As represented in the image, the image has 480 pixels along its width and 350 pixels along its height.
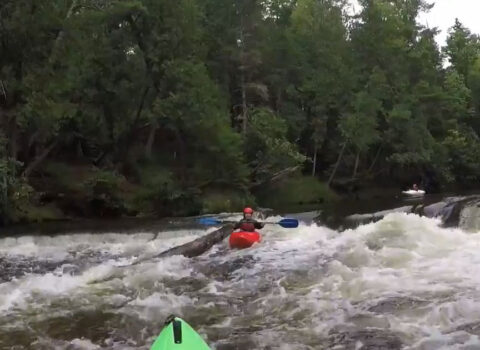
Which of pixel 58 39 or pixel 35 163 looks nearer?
pixel 58 39

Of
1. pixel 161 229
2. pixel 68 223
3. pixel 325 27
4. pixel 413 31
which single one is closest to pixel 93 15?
pixel 68 223

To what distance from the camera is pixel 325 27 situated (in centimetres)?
3016

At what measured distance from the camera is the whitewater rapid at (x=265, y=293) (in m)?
6.74

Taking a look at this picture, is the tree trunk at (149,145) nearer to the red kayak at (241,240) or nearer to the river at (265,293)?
the river at (265,293)

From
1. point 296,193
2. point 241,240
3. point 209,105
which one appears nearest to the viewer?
point 241,240

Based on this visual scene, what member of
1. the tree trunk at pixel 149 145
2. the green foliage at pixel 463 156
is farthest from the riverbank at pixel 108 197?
the green foliage at pixel 463 156

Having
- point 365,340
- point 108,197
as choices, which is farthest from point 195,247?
point 108,197

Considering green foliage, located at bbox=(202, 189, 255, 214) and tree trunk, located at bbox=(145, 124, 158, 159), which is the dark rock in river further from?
tree trunk, located at bbox=(145, 124, 158, 159)

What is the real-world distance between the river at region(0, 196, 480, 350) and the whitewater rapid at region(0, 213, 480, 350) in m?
0.02

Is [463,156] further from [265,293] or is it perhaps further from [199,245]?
[265,293]

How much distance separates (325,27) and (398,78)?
→ 477 centimetres

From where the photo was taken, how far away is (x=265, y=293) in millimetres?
8781

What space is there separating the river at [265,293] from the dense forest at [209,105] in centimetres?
637

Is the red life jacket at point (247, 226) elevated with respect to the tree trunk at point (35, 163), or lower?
lower
